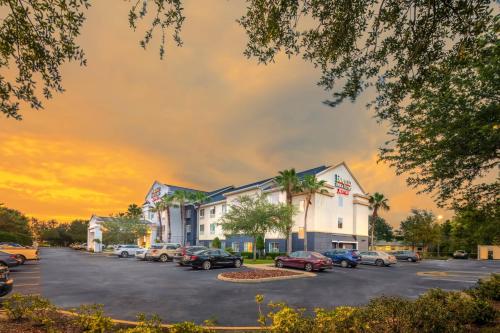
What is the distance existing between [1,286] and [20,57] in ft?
22.6

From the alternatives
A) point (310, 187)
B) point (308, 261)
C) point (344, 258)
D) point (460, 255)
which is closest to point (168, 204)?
point (310, 187)

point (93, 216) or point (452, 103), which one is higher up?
point (452, 103)

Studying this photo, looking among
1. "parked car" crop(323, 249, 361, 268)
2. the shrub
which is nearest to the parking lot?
the shrub

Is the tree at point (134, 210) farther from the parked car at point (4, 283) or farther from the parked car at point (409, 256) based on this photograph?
the parked car at point (4, 283)

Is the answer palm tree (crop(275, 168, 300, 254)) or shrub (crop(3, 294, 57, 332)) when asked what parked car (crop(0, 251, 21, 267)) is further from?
palm tree (crop(275, 168, 300, 254))

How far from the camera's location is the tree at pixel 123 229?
5766 centimetres

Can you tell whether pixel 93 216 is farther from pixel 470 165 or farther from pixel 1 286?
pixel 470 165

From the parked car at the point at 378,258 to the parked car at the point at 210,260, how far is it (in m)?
16.4

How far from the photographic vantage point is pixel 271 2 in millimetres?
6691

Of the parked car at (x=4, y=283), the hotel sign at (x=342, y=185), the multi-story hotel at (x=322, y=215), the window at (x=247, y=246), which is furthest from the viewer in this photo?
the window at (x=247, y=246)

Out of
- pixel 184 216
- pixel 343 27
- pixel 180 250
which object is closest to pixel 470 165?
pixel 343 27

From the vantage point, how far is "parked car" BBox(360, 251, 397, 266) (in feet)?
112

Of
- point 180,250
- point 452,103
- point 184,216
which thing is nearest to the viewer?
point 452,103

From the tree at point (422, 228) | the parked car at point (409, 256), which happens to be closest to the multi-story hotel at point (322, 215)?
the parked car at point (409, 256)
